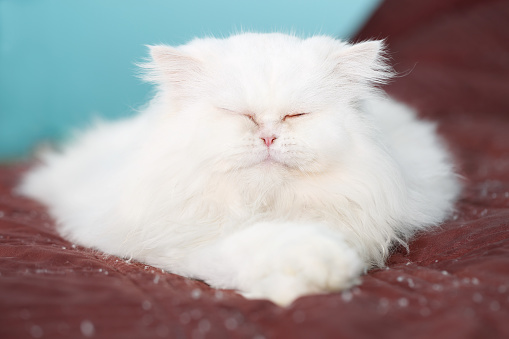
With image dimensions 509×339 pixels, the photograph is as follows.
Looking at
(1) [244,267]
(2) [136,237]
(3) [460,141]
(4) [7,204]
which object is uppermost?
(3) [460,141]

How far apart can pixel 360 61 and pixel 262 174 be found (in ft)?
1.64

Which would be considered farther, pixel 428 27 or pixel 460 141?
pixel 428 27

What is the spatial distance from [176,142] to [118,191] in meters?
0.29

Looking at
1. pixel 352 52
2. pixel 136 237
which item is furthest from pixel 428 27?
pixel 136 237

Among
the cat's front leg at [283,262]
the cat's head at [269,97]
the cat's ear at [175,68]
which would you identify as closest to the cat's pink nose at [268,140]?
the cat's head at [269,97]

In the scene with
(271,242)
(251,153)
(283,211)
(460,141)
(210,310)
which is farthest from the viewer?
(460,141)

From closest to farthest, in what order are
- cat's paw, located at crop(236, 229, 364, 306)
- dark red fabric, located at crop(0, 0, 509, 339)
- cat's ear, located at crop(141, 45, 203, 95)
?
1. dark red fabric, located at crop(0, 0, 509, 339)
2. cat's paw, located at crop(236, 229, 364, 306)
3. cat's ear, located at crop(141, 45, 203, 95)

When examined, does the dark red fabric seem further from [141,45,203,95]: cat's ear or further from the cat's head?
[141,45,203,95]: cat's ear

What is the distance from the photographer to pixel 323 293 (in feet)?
3.44

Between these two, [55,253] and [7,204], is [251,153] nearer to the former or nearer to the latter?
[55,253]

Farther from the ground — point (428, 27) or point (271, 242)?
point (428, 27)

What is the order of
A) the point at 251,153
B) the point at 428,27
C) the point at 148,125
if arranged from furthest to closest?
the point at 428,27, the point at 148,125, the point at 251,153

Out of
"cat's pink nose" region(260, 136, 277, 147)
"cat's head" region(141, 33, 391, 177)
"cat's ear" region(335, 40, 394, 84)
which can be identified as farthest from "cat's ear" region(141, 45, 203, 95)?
"cat's ear" region(335, 40, 394, 84)

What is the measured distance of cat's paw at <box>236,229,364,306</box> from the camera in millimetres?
1059
